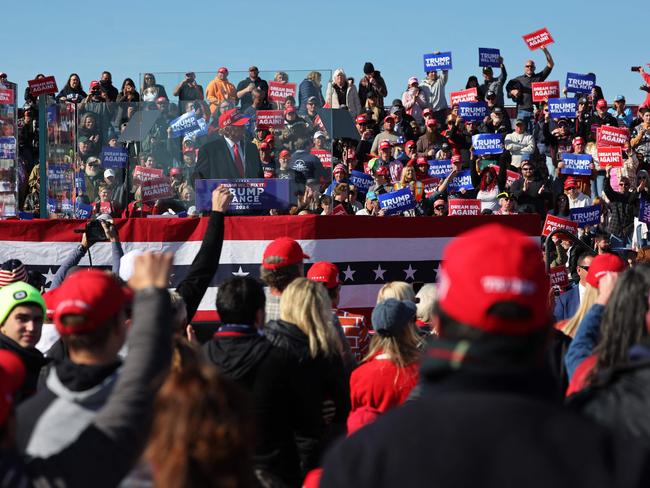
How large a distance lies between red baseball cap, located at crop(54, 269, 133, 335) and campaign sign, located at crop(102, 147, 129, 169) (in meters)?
8.03

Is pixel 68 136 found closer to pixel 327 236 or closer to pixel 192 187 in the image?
pixel 192 187

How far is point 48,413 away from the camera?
2.84m

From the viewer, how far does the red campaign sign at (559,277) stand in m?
9.99

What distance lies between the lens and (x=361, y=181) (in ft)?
51.5

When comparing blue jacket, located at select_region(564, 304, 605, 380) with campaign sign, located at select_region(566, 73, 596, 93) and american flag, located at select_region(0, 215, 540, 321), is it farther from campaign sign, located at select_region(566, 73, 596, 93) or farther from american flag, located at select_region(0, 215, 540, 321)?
campaign sign, located at select_region(566, 73, 596, 93)

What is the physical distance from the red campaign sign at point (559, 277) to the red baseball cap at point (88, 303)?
7504 mm

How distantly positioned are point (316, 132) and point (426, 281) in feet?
6.80

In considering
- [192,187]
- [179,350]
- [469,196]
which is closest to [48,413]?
[179,350]

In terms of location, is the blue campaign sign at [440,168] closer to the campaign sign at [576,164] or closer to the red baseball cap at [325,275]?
the campaign sign at [576,164]

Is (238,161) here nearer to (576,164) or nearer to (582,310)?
(582,310)

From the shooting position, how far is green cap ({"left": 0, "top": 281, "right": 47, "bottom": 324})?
478 cm

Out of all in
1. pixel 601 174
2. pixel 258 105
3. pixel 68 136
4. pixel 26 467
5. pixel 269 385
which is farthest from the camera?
pixel 601 174

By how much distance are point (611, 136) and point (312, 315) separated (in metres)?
13.3

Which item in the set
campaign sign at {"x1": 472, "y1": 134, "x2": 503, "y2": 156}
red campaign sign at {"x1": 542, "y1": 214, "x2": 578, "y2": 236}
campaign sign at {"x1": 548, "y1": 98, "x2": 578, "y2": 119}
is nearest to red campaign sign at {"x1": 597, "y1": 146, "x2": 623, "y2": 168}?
campaign sign at {"x1": 472, "y1": 134, "x2": 503, "y2": 156}
